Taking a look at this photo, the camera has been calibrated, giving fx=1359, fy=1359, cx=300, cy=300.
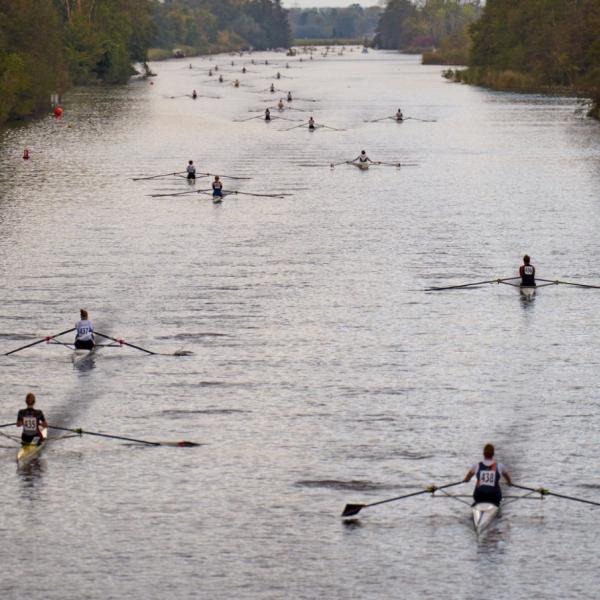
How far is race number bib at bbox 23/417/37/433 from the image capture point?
38312 millimetres

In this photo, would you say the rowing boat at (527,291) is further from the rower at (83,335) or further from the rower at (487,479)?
the rower at (487,479)

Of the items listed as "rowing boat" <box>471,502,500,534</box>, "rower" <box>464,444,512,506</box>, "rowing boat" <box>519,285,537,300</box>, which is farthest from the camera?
"rowing boat" <box>519,285,537,300</box>

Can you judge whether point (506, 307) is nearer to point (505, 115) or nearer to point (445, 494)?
point (445, 494)

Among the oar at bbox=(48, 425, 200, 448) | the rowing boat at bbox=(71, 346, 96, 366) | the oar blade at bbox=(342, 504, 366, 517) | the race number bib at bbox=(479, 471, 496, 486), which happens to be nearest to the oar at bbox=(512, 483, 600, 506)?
the race number bib at bbox=(479, 471, 496, 486)

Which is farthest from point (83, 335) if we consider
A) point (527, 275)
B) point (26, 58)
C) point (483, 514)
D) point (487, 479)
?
point (26, 58)

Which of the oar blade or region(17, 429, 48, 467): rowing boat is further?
region(17, 429, 48, 467): rowing boat

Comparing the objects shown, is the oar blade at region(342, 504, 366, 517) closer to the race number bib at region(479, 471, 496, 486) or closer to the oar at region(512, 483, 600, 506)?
the race number bib at region(479, 471, 496, 486)

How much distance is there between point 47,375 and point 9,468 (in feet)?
31.0

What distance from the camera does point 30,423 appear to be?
38375 millimetres

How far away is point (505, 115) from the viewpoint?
15938cm

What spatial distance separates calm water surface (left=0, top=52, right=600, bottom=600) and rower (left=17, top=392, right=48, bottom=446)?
2.14ft

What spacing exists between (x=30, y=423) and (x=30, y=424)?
4cm

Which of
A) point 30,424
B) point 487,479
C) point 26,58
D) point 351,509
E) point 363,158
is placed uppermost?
point 26,58

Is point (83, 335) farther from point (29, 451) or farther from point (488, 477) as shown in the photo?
point (488, 477)
